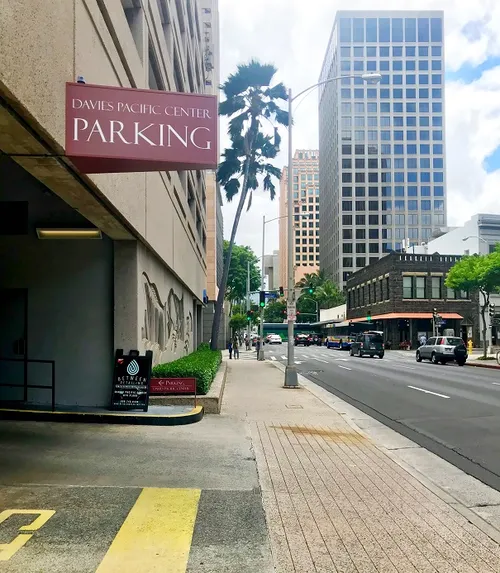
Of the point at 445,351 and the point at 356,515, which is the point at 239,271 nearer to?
the point at 445,351

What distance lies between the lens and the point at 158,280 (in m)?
15.3

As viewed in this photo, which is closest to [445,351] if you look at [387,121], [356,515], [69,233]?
[69,233]

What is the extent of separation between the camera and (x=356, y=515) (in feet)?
19.1

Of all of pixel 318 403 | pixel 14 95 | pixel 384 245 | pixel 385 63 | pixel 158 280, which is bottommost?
pixel 318 403

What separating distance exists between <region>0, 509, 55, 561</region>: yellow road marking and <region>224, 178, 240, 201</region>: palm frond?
27353 mm

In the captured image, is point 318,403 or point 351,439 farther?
point 318,403

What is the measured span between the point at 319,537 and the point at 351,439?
206 inches

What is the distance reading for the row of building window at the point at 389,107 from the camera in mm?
123500

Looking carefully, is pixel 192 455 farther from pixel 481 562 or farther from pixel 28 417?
pixel 481 562

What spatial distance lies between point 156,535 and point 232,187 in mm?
27857

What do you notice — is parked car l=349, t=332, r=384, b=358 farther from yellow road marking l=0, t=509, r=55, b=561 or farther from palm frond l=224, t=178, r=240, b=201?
yellow road marking l=0, t=509, r=55, b=561

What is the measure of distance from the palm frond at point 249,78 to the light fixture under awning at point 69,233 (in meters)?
21.0

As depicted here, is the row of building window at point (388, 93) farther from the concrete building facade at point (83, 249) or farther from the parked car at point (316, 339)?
the concrete building facade at point (83, 249)

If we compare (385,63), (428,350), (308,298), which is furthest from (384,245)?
(428,350)
